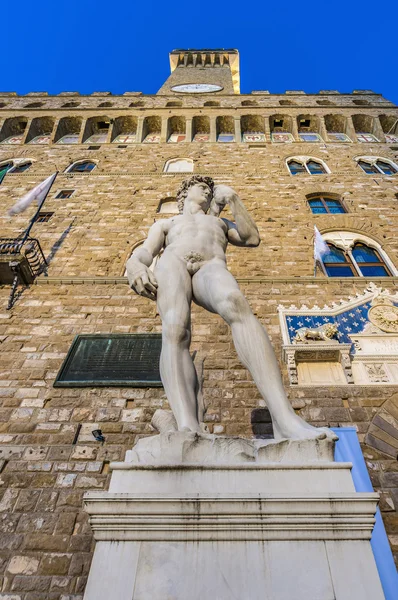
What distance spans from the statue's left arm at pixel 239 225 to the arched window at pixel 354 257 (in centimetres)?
462

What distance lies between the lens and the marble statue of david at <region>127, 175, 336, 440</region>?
2.33m

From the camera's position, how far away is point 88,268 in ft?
25.2

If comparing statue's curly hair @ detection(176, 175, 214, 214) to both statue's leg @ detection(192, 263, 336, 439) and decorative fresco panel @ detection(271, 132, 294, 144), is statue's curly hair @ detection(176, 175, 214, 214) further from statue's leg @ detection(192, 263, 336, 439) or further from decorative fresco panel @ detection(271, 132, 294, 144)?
decorative fresco panel @ detection(271, 132, 294, 144)

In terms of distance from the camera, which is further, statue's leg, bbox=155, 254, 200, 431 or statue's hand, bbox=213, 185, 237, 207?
statue's hand, bbox=213, 185, 237, 207

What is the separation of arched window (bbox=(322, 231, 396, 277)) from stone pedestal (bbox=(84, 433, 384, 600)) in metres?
6.35

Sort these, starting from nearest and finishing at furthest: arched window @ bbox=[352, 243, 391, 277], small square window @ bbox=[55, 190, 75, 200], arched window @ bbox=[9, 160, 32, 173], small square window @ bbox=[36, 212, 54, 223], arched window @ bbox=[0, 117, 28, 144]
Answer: arched window @ bbox=[352, 243, 391, 277]
small square window @ bbox=[36, 212, 54, 223]
small square window @ bbox=[55, 190, 75, 200]
arched window @ bbox=[9, 160, 32, 173]
arched window @ bbox=[0, 117, 28, 144]

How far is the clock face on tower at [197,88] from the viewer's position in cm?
2012

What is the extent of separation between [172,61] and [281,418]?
30.0 metres

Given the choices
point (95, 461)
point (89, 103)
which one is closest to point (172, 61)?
point (89, 103)

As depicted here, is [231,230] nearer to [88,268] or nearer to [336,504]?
[336,504]

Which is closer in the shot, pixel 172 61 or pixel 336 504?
pixel 336 504

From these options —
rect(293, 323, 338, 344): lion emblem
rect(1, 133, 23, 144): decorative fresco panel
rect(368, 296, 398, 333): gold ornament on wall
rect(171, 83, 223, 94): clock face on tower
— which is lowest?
rect(293, 323, 338, 344): lion emblem

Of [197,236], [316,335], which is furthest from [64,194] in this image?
[197,236]

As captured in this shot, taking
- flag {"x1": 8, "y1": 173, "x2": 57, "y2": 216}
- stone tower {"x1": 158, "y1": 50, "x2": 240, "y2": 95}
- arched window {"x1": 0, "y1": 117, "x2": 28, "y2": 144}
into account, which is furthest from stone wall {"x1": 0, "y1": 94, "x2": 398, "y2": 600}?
stone tower {"x1": 158, "y1": 50, "x2": 240, "y2": 95}
